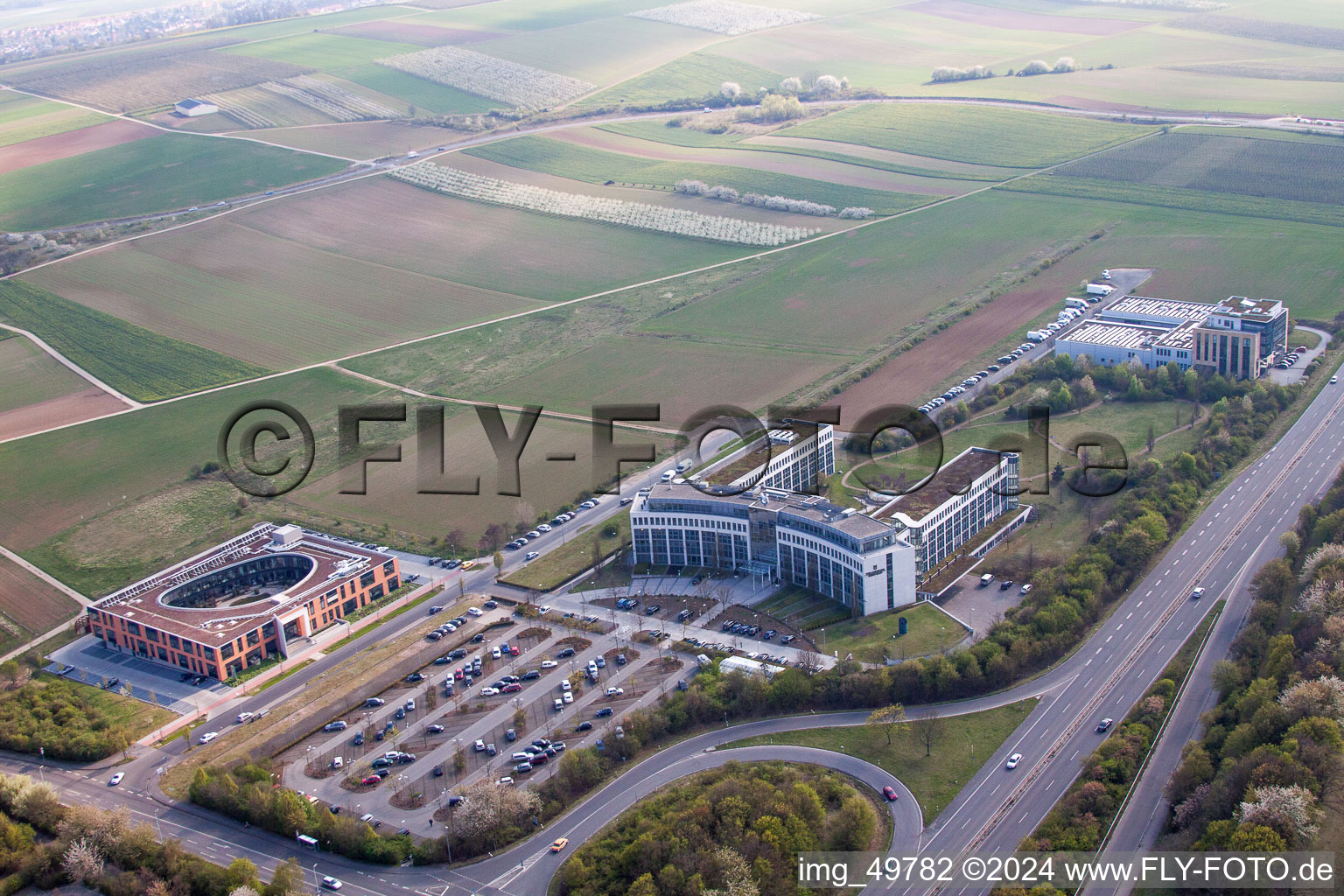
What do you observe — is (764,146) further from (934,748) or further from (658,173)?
(934,748)

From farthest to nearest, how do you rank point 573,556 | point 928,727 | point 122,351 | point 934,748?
point 122,351 → point 573,556 → point 928,727 → point 934,748

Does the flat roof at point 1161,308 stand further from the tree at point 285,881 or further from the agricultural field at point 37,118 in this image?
the agricultural field at point 37,118

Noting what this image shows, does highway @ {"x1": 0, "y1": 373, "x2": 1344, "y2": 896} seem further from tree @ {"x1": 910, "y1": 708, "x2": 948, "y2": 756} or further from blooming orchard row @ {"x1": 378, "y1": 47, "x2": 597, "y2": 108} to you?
blooming orchard row @ {"x1": 378, "y1": 47, "x2": 597, "y2": 108}

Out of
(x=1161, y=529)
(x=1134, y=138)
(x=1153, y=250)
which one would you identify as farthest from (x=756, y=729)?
(x=1134, y=138)

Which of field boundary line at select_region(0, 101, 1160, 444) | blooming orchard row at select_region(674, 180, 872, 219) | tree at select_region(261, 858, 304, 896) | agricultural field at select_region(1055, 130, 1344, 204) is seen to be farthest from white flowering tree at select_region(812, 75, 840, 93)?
tree at select_region(261, 858, 304, 896)

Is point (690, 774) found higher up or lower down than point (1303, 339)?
lower down

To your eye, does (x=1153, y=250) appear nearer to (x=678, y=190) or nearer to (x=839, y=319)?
(x=839, y=319)

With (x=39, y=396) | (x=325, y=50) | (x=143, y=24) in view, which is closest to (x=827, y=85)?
(x=325, y=50)

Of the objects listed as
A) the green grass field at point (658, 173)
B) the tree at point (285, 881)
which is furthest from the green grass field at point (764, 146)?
the tree at point (285, 881)
